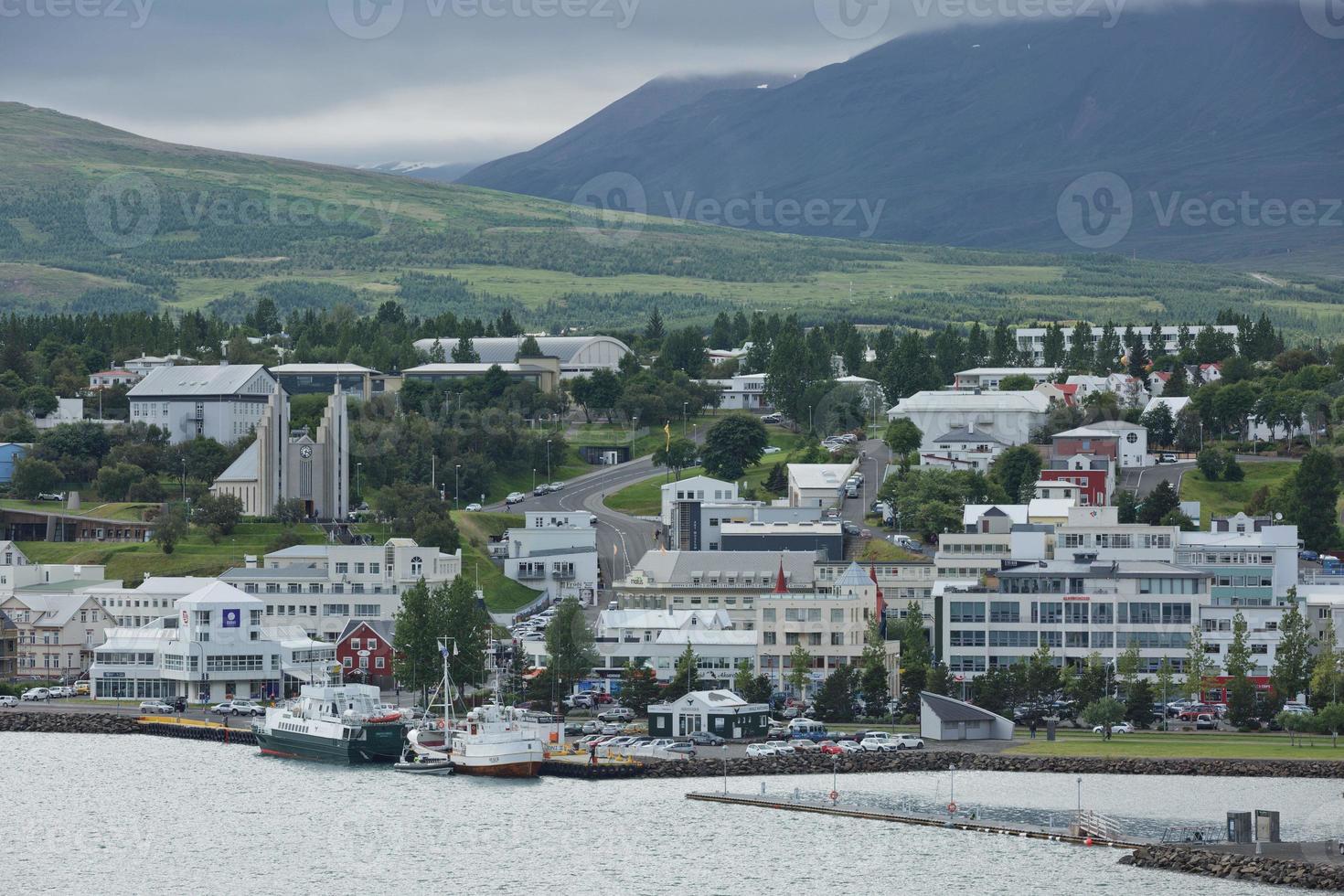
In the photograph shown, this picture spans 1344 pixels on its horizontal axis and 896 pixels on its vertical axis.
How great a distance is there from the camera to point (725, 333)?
194m

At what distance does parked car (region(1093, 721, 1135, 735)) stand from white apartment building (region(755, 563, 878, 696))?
37.7 ft

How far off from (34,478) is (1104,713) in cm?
6380

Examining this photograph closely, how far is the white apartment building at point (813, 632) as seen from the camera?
8850 centimetres

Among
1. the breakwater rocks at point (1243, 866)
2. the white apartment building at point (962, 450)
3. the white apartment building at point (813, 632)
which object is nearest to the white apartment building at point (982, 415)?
the white apartment building at point (962, 450)

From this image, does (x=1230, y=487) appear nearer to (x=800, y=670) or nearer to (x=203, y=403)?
(x=800, y=670)

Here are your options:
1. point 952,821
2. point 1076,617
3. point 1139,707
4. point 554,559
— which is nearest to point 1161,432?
point 554,559

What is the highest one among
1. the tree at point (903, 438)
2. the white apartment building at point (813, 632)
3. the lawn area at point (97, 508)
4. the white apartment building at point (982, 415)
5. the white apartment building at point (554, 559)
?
the white apartment building at point (982, 415)

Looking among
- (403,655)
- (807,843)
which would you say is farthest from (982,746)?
(403,655)

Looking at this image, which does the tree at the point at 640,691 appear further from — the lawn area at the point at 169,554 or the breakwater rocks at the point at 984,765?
the lawn area at the point at 169,554

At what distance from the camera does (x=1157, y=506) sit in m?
107

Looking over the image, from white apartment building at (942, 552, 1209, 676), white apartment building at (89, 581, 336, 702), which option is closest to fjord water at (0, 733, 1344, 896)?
white apartment building at (89, 581, 336, 702)

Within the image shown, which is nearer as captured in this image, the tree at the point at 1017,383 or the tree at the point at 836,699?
the tree at the point at 836,699

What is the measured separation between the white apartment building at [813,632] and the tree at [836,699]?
5.05 m

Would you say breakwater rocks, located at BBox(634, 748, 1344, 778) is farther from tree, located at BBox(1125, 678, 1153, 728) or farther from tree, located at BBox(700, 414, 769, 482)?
tree, located at BBox(700, 414, 769, 482)
